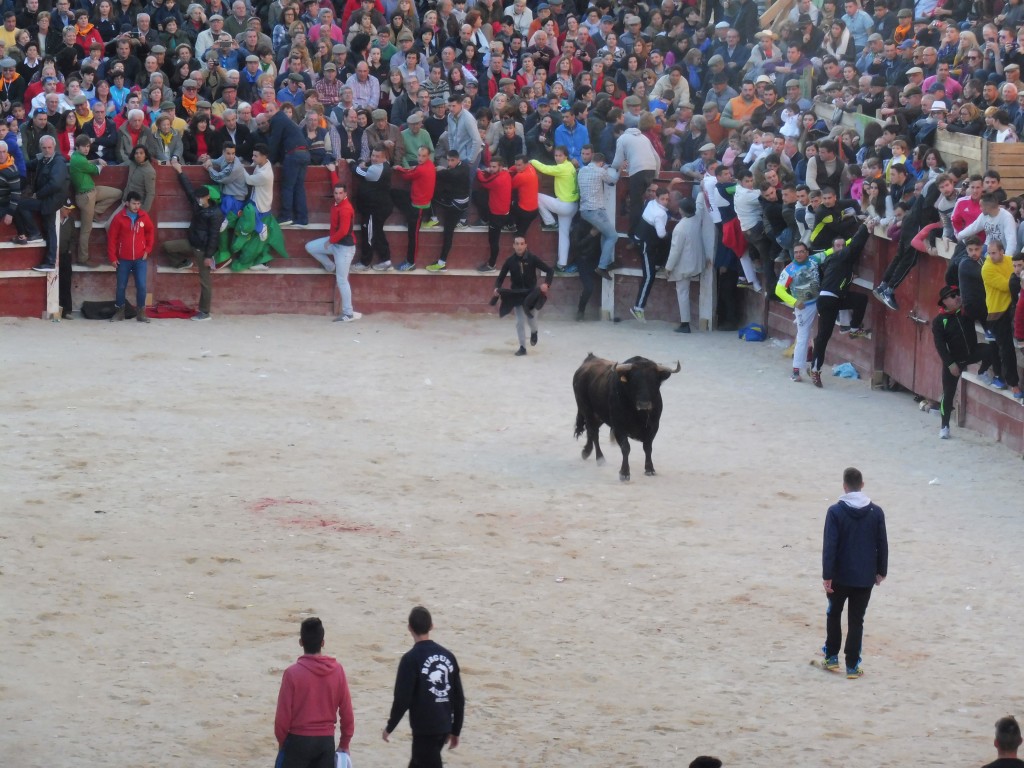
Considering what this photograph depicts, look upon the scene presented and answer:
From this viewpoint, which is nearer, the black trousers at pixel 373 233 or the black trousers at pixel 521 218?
the black trousers at pixel 373 233

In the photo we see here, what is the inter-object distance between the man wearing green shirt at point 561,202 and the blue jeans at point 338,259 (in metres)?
2.52

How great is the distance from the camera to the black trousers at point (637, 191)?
72.3 ft

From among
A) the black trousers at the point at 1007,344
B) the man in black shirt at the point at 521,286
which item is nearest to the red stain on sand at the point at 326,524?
the black trousers at the point at 1007,344

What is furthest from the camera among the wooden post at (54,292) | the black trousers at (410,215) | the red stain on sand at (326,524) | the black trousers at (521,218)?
the black trousers at (521,218)

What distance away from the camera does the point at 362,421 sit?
1677cm

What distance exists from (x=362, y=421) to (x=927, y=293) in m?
5.71

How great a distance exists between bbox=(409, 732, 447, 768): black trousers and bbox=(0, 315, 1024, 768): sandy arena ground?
1093mm

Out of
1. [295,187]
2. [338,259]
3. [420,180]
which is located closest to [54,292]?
[295,187]

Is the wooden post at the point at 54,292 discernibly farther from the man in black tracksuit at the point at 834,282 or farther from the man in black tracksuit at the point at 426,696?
the man in black tracksuit at the point at 426,696

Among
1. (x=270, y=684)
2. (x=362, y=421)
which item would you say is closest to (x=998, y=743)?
(x=270, y=684)

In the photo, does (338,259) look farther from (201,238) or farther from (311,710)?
(311,710)

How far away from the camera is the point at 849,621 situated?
1038 centimetres

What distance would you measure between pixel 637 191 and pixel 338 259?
3774mm

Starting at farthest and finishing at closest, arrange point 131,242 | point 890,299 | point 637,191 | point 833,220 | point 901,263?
point 637,191
point 131,242
point 833,220
point 890,299
point 901,263
